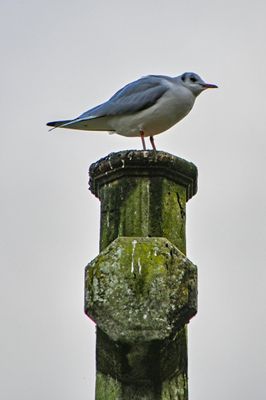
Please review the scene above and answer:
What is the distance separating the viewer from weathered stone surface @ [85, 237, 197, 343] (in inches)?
123

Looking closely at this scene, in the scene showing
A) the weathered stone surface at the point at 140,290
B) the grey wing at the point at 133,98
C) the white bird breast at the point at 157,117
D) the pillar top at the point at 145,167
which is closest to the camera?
the weathered stone surface at the point at 140,290

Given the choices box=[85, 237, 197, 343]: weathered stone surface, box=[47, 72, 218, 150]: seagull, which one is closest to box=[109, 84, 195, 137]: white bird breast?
box=[47, 72, 218, 150]: seagull

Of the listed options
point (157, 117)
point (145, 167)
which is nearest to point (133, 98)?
point (157, 117)

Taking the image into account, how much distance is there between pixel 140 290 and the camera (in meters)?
3.17

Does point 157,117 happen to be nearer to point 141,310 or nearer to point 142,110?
point 142,110

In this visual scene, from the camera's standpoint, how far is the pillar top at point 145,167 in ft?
11.6

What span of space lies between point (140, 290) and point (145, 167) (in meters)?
0.62

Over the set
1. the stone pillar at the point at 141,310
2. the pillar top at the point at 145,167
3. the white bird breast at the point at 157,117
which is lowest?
the stone pillar at the point at 141,310

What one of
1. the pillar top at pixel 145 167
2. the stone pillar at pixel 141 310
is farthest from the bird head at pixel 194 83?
the stone pillar at pixel 141 310

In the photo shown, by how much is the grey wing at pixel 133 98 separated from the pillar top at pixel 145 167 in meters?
2.46

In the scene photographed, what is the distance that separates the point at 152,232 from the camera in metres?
3.46

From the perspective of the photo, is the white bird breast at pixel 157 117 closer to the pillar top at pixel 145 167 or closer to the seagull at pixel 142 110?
the seagull at pixel 142 110

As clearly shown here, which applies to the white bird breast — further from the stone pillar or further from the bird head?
the stone pillar

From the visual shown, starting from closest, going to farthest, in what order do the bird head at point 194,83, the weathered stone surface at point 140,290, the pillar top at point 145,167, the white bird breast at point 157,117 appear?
the weathered stone surface at point 140,290 → the pillar top at point 145,167 → the white bird breast at point 157,117 → the bird head at point 194,83
